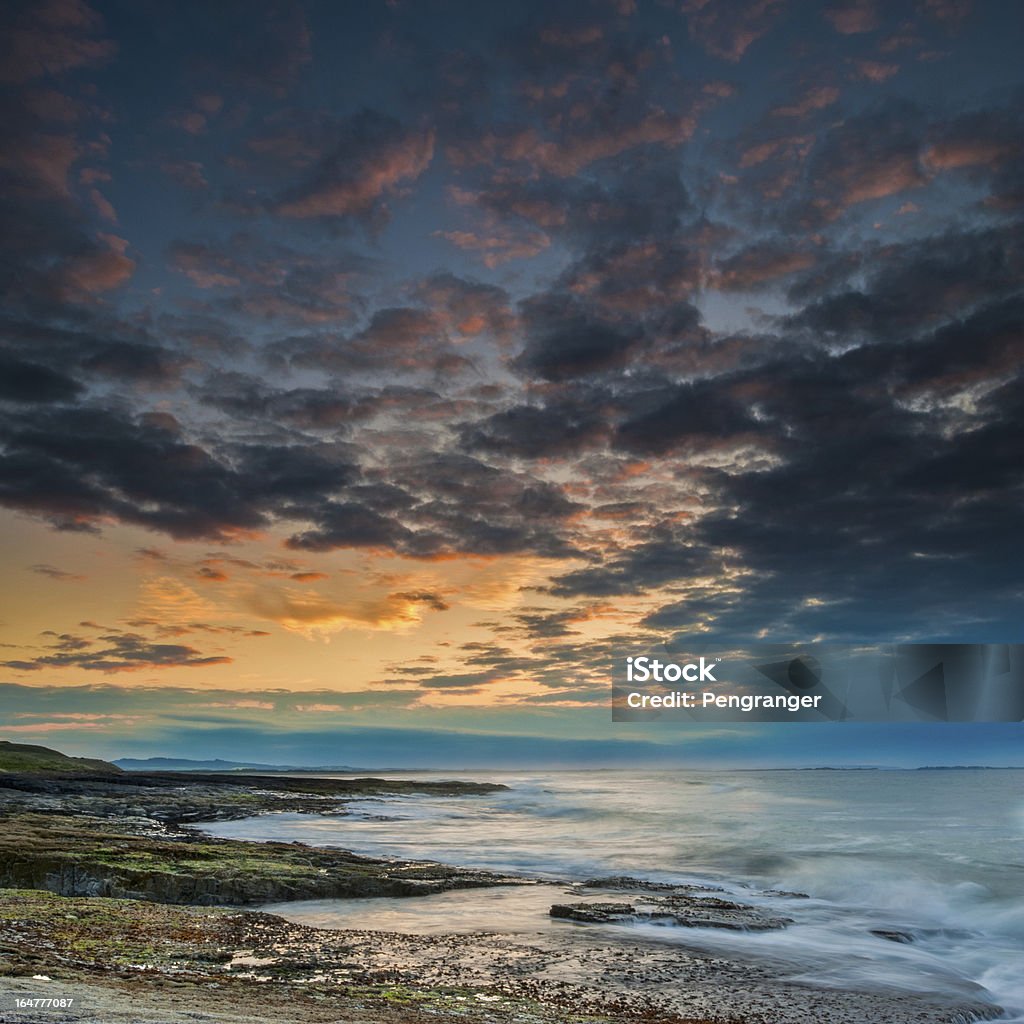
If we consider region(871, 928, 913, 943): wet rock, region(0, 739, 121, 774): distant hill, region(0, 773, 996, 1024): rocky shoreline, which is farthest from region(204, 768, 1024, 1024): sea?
region(0, 739, 121, 774): distant hill

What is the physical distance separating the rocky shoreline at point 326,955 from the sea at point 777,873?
1.09 m

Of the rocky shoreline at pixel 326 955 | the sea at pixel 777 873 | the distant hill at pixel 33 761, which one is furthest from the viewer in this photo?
the distant hill at pixel 33 761

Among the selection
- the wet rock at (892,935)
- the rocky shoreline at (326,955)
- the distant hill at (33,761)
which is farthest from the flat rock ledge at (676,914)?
the distant hill at (33,761)

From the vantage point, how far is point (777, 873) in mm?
34875

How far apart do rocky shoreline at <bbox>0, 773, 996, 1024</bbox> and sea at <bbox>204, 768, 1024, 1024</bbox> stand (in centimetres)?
109

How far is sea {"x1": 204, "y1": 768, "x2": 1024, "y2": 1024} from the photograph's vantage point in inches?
721

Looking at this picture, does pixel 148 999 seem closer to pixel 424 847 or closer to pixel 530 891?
pixel 530 891

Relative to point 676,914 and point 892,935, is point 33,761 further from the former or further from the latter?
point 892,935

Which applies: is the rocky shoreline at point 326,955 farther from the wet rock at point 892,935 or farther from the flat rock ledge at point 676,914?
the wet rock at point 892,935

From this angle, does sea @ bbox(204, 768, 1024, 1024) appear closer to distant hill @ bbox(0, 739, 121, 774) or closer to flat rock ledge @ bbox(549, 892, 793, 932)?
flat rock ledge @ bbox(549, 892, 793, 932)

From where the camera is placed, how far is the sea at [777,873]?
60.1 feet

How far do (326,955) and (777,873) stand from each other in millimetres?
26536

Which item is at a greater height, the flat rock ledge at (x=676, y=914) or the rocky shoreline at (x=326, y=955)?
the rocky shoreline at (x=326, y=955)

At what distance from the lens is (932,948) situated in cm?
2125
